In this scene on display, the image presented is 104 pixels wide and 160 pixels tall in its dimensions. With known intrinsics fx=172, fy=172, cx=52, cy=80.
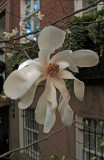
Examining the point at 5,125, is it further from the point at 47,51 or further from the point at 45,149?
the point at 47,51

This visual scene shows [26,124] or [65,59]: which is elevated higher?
[65,59]

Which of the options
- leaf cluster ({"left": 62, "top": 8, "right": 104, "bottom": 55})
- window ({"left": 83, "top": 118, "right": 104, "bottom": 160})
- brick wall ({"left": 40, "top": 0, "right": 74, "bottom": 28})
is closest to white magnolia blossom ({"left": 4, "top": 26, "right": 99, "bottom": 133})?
leaf cluster ({"left": 62, "top": 8, "right": 104, "bottom": 55})

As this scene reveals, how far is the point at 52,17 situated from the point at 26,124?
158 inches

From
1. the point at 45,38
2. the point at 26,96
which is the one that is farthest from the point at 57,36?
the point at 26,96

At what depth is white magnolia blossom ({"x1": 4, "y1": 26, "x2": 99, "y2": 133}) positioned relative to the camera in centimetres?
69

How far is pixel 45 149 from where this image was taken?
5230mm

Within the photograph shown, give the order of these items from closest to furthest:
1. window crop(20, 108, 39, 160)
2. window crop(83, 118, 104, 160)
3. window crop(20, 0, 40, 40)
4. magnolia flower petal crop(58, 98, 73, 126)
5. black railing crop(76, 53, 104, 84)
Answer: magnolia flower petal crop(58, 98, 73, 126) < black railing crop(76, 53, 104, 84) < window crop(83, 118, 104, 160) < window crop(20, 0, 40, 40) < window crop(20, 108, 39, 160)

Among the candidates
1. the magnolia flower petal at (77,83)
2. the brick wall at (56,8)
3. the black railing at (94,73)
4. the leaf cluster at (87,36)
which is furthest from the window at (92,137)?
the magnolia flower petal at (77,83)

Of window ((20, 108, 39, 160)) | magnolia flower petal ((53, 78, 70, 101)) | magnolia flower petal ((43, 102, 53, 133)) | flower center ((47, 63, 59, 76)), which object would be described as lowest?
window ((20, 108, 39, 160))

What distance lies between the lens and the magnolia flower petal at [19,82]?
67 cm

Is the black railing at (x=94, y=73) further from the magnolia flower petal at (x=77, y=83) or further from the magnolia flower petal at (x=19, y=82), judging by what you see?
the magnolia flower petal at (x=19, y=82)

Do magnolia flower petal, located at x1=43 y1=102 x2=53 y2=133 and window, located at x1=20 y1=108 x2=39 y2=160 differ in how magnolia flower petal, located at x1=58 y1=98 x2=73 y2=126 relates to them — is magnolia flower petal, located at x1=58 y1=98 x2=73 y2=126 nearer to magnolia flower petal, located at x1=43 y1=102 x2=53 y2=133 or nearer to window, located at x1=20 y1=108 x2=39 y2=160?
magnolia flower petal, located at x1=43 y1=102 x2=53 y2=133

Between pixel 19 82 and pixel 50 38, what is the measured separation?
0.24 metres

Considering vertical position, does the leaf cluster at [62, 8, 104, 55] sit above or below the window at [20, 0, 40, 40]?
below
